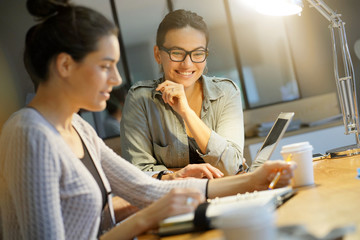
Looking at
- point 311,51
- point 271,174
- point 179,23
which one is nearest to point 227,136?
point 179,23

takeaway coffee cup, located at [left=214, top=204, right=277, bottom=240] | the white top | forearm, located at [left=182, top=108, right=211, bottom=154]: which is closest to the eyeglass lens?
forearm, located at [left=182, top=108, right=211, bottom=154]

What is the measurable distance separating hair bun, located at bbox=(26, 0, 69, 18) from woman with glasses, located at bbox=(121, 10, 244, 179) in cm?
84

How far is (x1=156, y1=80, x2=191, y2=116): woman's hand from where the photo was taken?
6.95 feet

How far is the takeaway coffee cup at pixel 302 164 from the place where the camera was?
1423 millimetres

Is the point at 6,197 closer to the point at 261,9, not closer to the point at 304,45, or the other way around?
the point at 261,9

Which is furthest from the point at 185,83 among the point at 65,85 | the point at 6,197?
the point at 6,197

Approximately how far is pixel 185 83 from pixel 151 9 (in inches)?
155

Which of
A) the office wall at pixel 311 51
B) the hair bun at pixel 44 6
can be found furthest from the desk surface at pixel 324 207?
the office wall at pixel 311 51

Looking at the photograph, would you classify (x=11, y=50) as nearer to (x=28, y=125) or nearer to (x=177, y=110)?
(x=177, y=110)

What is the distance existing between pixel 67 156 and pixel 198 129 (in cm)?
91

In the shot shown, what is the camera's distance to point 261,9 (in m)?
2.15

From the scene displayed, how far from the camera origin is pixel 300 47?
607 cm

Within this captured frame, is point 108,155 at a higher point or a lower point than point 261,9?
lower

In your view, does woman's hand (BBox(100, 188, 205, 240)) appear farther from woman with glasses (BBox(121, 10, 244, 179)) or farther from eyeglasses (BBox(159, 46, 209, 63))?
eyeglasses (BBox(159, 46, 209, 63))
